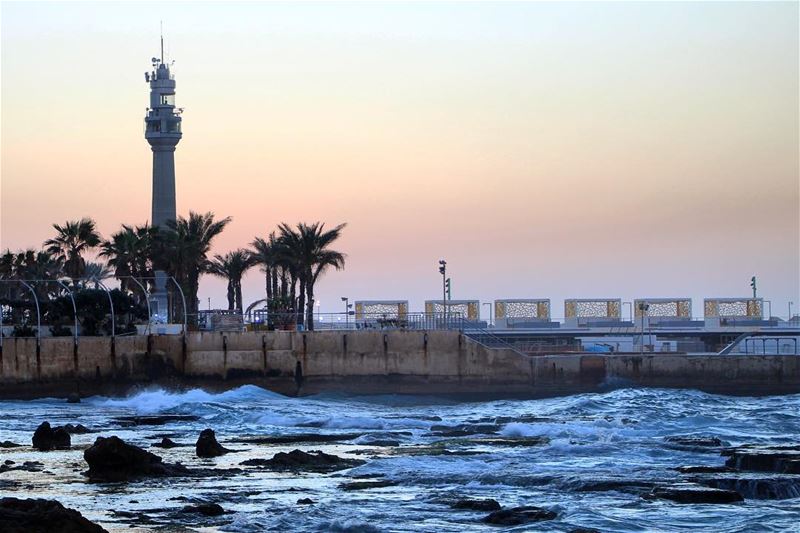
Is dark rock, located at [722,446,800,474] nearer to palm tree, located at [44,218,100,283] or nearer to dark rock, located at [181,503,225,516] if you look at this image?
dark rock, located at [181,503,225,516]

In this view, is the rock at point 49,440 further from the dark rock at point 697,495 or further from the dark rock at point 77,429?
the dark rock at point 697,495

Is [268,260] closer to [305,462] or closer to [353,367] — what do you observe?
[353,367]

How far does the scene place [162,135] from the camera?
91.2 meters

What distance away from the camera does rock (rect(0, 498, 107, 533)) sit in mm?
15371

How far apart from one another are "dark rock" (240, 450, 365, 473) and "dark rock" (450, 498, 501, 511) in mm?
5427

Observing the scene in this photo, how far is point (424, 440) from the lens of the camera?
109ft

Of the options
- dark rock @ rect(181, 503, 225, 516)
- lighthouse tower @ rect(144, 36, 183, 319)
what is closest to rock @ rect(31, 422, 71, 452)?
dark rock @ rect(181, 503, 225, 516)

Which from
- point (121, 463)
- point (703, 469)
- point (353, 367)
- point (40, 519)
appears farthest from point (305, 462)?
point (353, 367)

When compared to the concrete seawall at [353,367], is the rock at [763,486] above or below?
below

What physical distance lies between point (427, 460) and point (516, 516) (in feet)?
27.3

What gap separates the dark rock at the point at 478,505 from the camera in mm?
20609

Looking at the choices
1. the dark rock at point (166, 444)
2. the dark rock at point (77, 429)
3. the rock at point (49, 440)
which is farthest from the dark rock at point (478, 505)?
the dark rock at point (77, 429)

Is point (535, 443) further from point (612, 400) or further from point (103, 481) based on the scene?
point (612, 400)

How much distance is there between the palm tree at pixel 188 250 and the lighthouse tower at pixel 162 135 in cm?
1247
